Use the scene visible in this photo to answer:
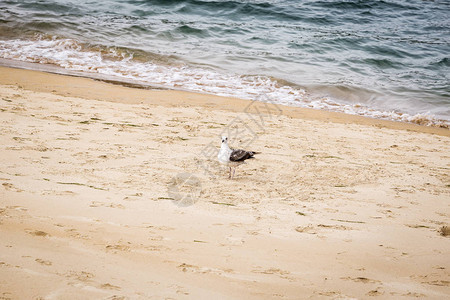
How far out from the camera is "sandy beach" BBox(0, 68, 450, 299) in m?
2.30

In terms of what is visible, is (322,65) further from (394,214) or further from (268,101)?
(394,214)

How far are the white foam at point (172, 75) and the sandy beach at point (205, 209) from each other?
2.06m

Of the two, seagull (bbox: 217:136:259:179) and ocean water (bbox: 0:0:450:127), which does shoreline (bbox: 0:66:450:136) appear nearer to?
ocean water (bbox: 0:0:450:127)

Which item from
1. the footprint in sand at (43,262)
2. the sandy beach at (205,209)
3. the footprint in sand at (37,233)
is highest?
the footprint in sand at (37,233)

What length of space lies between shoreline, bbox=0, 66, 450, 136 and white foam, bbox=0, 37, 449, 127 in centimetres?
52

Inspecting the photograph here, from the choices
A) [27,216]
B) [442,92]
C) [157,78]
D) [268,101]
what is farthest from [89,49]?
[442,92]

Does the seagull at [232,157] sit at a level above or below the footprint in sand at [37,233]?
below

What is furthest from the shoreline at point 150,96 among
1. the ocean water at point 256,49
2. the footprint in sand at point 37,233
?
the footprint in sand at point 37,233

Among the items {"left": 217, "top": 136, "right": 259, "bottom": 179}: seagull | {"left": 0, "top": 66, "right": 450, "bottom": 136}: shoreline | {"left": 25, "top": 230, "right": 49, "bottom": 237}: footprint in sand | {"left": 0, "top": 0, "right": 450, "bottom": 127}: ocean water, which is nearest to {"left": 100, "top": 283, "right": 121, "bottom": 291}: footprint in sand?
{"left": 25, "top": 230, "right": 49, "bottom": 237}: footprint in sand

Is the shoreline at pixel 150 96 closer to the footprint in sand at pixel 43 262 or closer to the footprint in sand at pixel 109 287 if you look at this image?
the footprint in sand at pixel 43 262

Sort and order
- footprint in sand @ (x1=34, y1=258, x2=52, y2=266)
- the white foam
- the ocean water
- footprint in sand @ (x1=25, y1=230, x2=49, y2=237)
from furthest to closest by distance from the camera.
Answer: the ocean water
the white foam
footprint in sand @ (x1=25, y1=230, x2=49, y2=237)
footprint in sand @ (x1=34, y1=258, x2=52, y2=266)

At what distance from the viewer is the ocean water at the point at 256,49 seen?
886 cm

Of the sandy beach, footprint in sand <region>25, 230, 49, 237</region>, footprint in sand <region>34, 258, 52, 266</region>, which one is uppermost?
footprint in sand <region>25, 230, 49, 237</region>

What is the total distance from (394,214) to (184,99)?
185 inches
